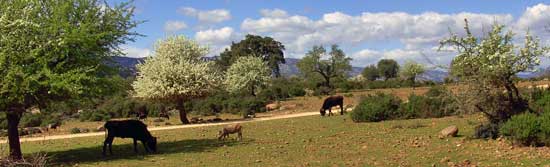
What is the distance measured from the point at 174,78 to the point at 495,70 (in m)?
21.8

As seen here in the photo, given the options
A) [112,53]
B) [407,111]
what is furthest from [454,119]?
[112,53]

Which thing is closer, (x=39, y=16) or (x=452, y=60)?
(x=39, y=16)

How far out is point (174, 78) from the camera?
1446 inches

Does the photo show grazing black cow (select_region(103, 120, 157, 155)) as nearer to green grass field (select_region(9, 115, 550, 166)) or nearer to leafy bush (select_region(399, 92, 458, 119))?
green grass field (select_region(9, 115, 550, 166))

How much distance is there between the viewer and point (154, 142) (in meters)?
20.9

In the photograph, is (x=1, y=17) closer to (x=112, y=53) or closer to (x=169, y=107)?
(x=112, y=53)

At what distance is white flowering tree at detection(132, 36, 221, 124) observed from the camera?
3641 cm

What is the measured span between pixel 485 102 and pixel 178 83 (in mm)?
21212

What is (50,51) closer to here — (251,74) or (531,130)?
(531,130)

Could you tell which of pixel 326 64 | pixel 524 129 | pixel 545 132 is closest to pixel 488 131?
pixel 524 129

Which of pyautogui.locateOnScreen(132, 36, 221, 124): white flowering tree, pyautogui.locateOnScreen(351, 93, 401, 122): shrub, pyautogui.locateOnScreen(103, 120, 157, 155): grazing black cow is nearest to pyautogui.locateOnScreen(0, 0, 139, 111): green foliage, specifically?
pyautogui.locateOnScreen(103, 120, 157, 155): grazing black cow

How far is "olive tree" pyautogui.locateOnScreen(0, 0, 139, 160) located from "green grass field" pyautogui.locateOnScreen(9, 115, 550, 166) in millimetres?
2391

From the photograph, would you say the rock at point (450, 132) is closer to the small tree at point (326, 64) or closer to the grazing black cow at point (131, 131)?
the grazing black cow at point (131, 131)

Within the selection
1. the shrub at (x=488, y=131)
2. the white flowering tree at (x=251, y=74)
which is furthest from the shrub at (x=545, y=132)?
the white flowering tree at (x=251, y=74)
